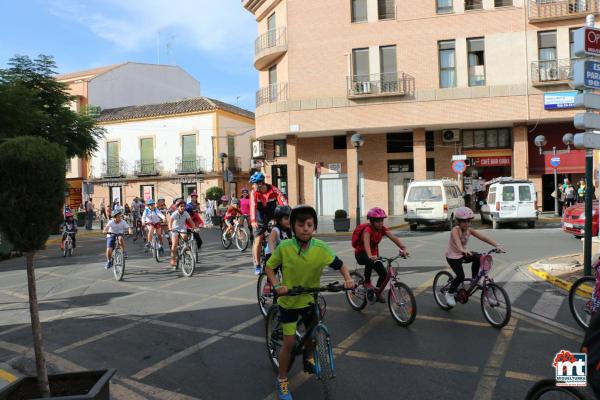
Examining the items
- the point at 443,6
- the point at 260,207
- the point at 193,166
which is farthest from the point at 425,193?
the point at 193,166

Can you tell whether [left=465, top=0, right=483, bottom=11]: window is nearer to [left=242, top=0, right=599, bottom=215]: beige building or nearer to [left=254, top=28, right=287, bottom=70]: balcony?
[left=242, top=0, right=599, bottom=215]: beige building

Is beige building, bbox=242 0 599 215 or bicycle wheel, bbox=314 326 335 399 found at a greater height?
beige building, bbox=242 0 599 215

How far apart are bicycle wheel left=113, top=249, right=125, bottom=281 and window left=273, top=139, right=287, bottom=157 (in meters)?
20.9

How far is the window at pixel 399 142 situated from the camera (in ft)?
93.0

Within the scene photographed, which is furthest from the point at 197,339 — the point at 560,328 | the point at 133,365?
the point at 560,328

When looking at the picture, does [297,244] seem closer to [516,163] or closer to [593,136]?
[593,136]

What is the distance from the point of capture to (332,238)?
17328mm

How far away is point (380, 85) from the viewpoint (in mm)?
25547

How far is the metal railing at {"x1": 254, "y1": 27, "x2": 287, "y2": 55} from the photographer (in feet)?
89.4

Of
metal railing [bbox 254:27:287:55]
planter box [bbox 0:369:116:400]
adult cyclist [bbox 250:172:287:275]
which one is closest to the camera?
planter box [bbox 0:369:116:400]

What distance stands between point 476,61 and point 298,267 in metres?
24.2

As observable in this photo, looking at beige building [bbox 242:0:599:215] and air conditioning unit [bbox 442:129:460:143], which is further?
air conditioning unit [bbox 442:129:460:143]

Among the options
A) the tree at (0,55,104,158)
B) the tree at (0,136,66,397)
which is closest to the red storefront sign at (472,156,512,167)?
the tree at (0,55,104,158)

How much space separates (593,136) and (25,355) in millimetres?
8379
